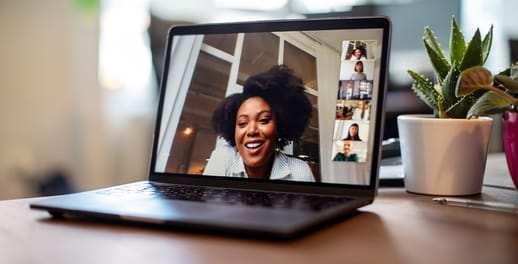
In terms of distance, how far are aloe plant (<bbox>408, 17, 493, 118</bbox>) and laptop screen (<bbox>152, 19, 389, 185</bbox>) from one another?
11 centimetres

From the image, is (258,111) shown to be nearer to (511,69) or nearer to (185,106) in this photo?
(185,106)

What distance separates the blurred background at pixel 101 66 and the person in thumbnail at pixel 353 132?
4.61ft

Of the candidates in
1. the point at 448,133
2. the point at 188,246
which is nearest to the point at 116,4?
the point at 448,133

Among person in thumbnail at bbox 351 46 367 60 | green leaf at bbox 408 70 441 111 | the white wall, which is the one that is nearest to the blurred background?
the white wall

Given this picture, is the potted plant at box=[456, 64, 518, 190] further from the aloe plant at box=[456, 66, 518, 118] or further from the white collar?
the white collar

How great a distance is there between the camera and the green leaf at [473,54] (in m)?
0.75

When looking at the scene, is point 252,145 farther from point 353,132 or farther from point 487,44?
point 487,44

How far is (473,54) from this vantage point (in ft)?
2.46

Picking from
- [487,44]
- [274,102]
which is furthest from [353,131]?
[487,44]

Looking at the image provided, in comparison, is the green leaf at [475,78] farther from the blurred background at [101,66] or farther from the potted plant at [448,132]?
the blurred background at [101,66]

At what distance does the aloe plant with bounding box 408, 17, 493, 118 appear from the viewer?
75cm

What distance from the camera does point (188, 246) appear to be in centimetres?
50

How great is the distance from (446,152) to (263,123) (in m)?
0.23

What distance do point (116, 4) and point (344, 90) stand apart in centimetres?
197
